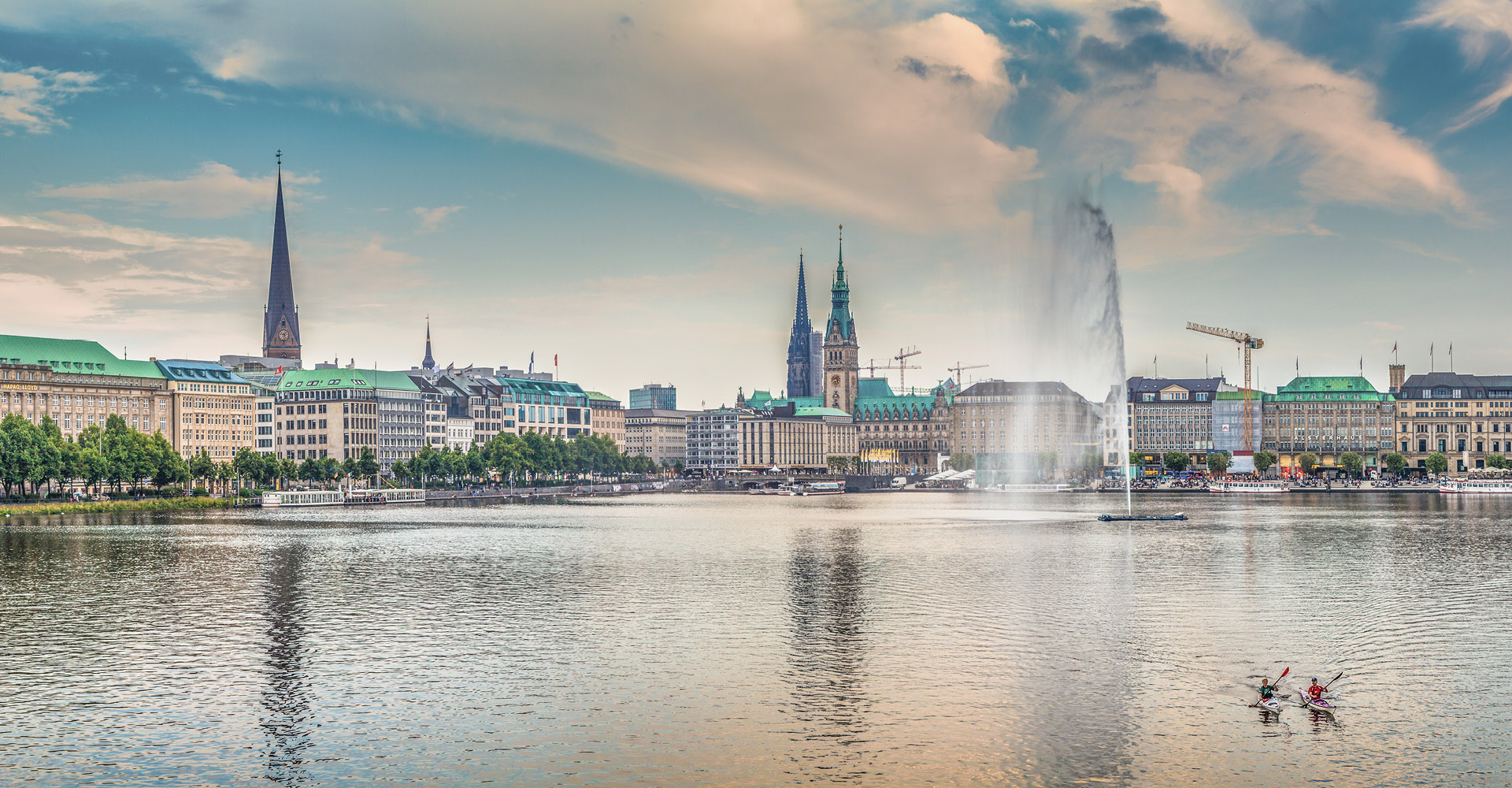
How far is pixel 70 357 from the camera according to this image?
178125mm

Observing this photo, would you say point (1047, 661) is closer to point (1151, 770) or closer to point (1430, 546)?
point (1151, 770)

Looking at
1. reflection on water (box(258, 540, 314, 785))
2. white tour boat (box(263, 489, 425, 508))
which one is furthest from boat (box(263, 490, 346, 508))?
reflection on water (box(258, 540, 314, 785))

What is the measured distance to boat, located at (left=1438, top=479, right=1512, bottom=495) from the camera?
18162cm

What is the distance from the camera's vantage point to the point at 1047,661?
145 ft

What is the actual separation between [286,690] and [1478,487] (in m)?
183

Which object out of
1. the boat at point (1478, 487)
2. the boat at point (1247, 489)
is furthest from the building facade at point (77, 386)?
the boat at point (1478, 487)

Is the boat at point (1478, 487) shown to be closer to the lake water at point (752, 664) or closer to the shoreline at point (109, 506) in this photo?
the lake water at point (752, 664)

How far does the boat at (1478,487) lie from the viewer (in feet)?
596

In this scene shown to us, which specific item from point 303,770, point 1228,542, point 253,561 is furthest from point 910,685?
point 1228,542

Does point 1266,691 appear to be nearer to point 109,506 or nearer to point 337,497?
point 109,506

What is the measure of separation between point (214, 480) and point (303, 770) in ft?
471

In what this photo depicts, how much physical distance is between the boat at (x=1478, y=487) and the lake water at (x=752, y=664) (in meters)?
110

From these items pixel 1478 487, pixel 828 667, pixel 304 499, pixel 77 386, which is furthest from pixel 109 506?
pixel 1478 487

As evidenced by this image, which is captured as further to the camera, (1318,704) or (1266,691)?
(1266,691)
